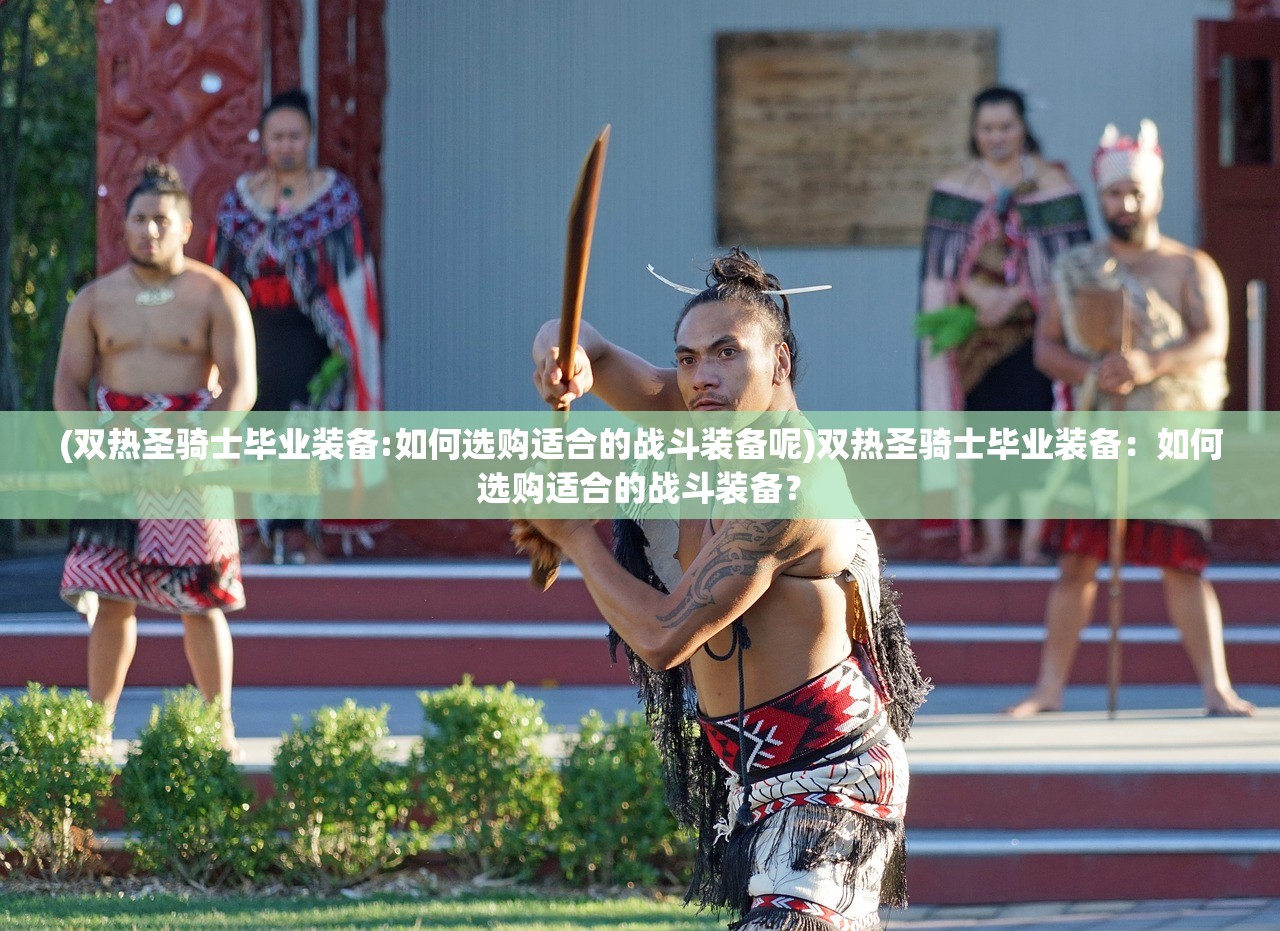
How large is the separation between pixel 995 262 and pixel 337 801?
15.9ft

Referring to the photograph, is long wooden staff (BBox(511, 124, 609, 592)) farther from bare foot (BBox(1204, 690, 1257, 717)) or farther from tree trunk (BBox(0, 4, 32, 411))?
tree trunk (BBox(0, 4, 32, 411))

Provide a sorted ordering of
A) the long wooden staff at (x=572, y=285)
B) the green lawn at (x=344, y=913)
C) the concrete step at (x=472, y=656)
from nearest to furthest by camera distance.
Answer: the long wooden staff at (x=572, y=285)
the green lawn at (x=344, y=913)
the concrete step at (x=472, y=656)

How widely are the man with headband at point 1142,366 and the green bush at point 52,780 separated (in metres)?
3.38

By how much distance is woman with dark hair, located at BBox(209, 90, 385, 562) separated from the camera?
827 centimetres

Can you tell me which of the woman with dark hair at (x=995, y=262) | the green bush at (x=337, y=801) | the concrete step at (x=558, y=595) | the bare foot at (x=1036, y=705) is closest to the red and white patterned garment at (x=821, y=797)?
the green bush at (x=337, y=801)

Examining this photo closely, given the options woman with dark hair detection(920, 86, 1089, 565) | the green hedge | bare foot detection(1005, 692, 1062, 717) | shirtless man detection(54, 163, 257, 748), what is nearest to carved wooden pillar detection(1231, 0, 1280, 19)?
woman with dark hair detection(920, 86, 1089, 565)

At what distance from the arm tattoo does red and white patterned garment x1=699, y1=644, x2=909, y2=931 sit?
30 cm

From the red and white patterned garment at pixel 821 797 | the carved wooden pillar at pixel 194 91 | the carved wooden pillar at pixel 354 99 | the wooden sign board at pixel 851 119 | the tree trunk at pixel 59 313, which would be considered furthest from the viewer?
the tree trunk at pixel 59 313

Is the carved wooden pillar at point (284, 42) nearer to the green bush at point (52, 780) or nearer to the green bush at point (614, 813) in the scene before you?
the green bush at point (52, 780)

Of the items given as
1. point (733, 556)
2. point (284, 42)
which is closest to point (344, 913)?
point (733, 556)

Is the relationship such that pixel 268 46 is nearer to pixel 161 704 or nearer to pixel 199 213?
pixel 199 213

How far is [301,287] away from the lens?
838cm

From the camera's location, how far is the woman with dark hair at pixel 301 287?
827 centimetres

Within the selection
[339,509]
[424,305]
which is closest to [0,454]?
[424,305]
